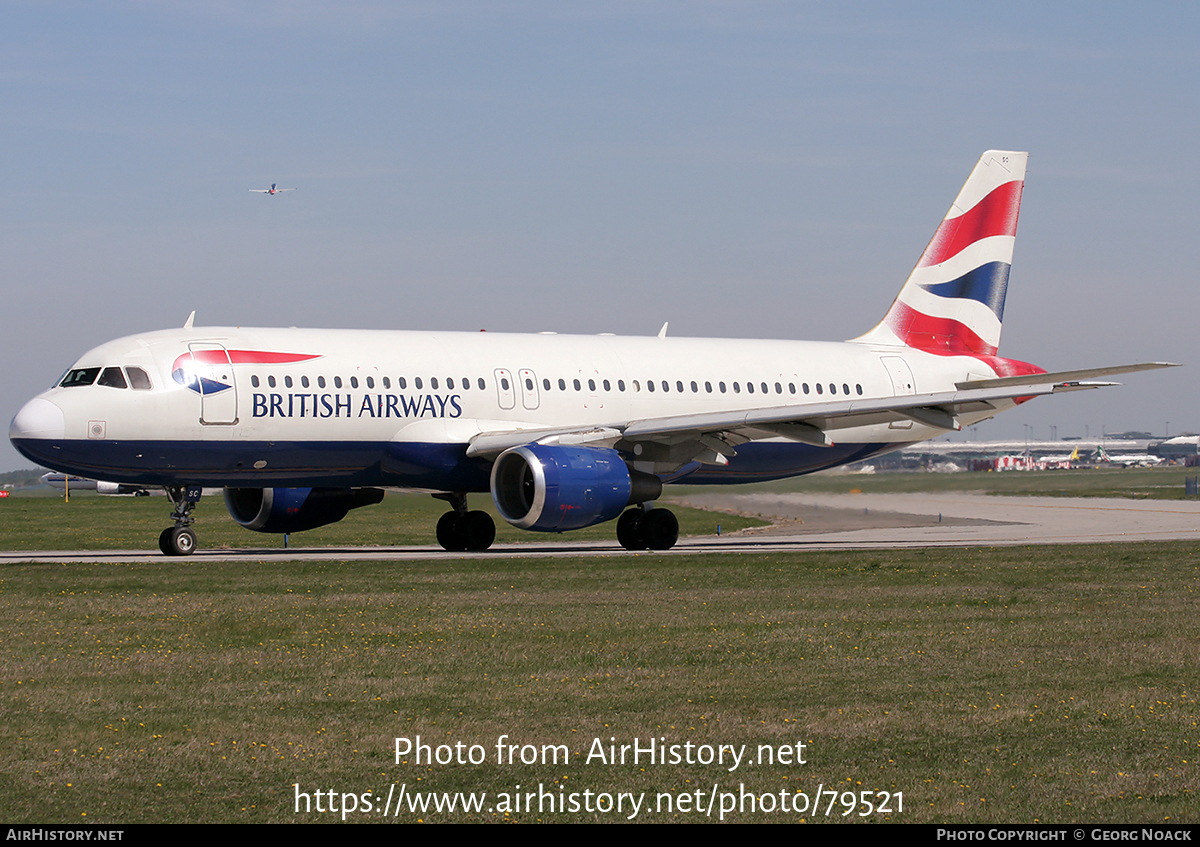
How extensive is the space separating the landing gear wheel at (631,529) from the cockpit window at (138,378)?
31.1 ft

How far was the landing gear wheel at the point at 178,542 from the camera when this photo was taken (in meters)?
25.9

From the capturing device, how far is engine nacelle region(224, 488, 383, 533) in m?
28.6

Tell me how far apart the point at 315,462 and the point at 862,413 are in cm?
1027

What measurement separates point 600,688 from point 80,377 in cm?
1654

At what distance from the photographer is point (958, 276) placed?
1362 inches

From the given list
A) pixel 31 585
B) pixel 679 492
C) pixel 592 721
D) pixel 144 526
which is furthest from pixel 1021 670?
pixel 144 526

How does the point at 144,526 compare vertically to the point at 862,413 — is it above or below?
below

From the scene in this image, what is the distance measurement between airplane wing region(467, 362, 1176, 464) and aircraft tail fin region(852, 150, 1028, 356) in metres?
6.42

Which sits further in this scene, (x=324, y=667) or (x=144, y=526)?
(x=144, y=526)

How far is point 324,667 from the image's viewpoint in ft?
41.3

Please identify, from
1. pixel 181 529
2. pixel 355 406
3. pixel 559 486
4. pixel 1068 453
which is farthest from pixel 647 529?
pixel 1068 453

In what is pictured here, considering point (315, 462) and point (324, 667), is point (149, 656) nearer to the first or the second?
point (324, 667)

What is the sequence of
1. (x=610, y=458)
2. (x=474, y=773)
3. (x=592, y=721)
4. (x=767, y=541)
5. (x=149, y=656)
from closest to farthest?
1. (x=474, y=773)
2. (x=592, y=721)
3. (x=149, y=656)
4. (x=610, y=458)
5. (x=767, y=541)

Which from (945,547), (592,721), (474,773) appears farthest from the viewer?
(945,547)
